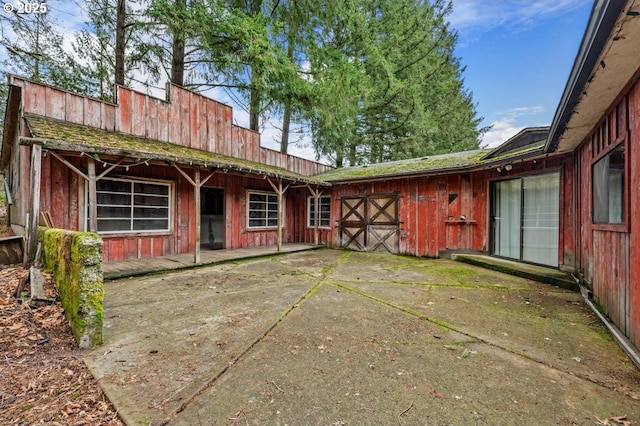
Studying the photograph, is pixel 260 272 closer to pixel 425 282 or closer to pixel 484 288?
pixel 425 282

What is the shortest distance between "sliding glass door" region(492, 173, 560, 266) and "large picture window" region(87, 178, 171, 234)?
8.33 metres

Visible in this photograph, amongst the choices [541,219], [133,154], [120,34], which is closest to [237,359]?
[133,154]

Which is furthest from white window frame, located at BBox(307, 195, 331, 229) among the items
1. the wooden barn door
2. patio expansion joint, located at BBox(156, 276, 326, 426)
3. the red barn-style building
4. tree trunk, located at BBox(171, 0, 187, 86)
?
patio expansion joint, located at BBox(156, 276, 326, 426)

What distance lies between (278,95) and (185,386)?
9.46 m

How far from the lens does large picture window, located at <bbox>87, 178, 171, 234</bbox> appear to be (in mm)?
6035

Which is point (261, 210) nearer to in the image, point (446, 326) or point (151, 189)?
point (151, 189)

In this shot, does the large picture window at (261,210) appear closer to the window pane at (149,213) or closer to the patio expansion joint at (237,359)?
the window pane at (149,213)

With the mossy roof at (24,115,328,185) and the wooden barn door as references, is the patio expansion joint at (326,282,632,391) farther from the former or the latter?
the wooden barn door

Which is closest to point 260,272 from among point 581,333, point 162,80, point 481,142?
point 581,333

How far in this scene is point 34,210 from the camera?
4.57 m

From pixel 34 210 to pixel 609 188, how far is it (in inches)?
330

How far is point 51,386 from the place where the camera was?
1.94 metres

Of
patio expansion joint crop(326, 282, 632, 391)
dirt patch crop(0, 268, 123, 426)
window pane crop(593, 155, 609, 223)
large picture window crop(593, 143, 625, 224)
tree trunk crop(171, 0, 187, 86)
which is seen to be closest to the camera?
dirt patch crop(0, 268, 123, 426)

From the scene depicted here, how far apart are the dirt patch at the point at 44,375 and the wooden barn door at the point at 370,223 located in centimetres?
763
